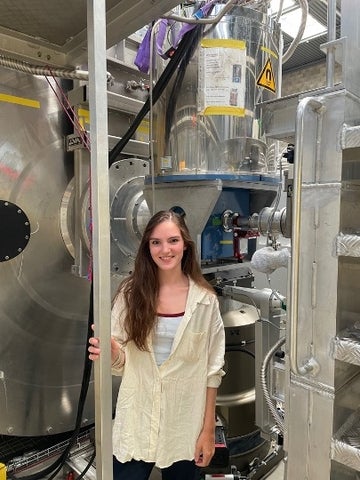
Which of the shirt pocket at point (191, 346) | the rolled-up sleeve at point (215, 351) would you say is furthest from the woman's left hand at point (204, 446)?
the shirt pocket at point (191, 346)

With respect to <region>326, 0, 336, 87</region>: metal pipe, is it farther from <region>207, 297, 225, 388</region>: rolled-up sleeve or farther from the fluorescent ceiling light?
the fluorescent ceiling light

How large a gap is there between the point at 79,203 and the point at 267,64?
3.30ft

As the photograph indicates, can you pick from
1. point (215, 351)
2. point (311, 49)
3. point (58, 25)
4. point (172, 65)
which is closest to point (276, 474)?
point (215, 351)

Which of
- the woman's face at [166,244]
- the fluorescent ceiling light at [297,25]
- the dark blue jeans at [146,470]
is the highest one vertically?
the fluorescent ceiling light at [297,25]

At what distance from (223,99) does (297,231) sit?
2.53 feet

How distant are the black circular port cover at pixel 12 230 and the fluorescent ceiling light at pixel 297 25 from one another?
267cm

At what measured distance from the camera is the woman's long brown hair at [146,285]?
117 cm

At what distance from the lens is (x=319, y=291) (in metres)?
0.91

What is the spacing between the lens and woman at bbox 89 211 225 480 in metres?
1.17

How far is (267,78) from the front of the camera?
1.55m

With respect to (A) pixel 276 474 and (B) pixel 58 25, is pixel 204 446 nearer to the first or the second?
(A) pixel 276 474

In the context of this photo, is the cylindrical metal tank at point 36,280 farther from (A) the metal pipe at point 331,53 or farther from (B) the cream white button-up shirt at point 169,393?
(A) the metal pipe at point 331,53

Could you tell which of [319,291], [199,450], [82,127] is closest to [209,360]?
[199,450]

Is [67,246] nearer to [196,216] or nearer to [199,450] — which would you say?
[196,216]
